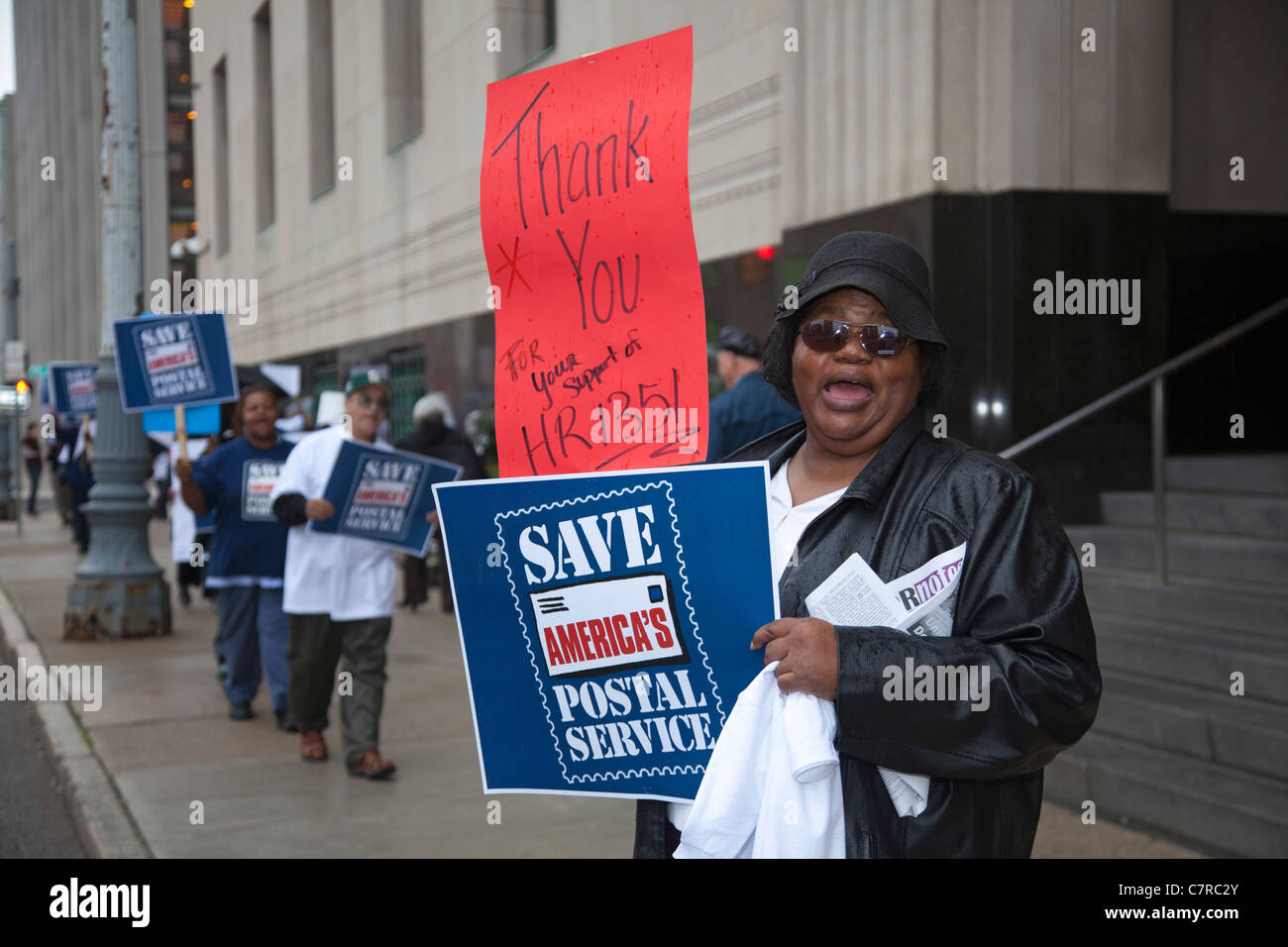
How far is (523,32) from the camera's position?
12930 mm

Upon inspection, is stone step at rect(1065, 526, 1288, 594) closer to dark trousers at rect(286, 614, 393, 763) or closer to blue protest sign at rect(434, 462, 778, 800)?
dark trousers at rect(286, 614, 393, 763)

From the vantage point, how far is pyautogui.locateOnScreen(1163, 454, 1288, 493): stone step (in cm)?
690

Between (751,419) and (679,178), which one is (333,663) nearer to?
(751,419)

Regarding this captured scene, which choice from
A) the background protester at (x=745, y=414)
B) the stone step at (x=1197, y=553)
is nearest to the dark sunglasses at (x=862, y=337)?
the background protester at (x=745, y=414)

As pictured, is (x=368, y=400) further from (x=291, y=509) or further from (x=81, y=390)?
(x=81, y=390)

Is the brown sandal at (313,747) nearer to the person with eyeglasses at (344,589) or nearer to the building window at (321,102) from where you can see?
the person with eyeglasses at (344,589)

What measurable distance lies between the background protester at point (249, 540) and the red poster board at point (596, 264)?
206 inches

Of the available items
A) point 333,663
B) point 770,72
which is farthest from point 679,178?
point 770,72

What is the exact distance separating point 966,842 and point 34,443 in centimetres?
3049

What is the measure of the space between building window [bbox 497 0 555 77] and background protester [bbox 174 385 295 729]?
637 centimetres

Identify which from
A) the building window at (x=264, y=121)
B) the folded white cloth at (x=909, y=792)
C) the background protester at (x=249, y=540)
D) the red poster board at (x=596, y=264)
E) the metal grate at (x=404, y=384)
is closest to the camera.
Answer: the folded white cloth at (x=909, y=792)

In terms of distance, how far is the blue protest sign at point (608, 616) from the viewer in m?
2.18

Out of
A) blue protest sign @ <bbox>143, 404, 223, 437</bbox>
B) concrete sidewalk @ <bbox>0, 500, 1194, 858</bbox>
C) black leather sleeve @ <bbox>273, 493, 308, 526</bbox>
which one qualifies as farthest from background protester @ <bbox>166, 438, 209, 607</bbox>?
black leather sleeve @ <bbox>273, 493, 308, 526</bbox>

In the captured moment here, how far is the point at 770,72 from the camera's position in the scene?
8.70 metres
